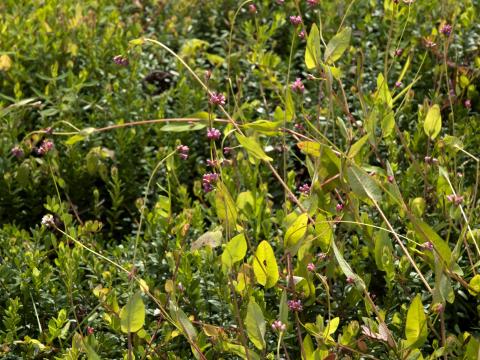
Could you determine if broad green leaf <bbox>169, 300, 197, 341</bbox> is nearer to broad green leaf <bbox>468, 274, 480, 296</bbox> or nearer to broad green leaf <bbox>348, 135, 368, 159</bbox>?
broad green leaf <bbox>348, 135, 368, 159</bbox>

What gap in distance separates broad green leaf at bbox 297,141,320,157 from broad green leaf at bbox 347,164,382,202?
19cm

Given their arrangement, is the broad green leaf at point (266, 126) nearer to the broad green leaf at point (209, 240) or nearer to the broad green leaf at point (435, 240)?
the broad green leaf at point (209, 240)

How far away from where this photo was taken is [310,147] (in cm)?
265

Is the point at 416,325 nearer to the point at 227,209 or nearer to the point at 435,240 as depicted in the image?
the point at 435,240

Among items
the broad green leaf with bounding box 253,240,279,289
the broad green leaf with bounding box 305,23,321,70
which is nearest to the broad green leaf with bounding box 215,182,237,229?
the broad green leaf with bounding box 253,240,279,289

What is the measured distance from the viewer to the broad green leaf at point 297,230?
97.0 inches

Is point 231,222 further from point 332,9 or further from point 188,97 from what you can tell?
point 332,9

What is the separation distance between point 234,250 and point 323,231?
11.9 inches

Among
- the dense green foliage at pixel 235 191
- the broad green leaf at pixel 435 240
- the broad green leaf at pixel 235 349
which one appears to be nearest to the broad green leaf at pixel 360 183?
the dense green foliage at pixel 235 191

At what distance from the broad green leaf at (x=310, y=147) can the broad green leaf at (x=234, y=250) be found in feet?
1.30

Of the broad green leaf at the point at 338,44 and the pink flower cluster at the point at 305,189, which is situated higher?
the broad green leaf at the point at 338,44

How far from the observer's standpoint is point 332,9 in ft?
14.7

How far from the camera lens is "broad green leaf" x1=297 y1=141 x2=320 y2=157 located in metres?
2.63

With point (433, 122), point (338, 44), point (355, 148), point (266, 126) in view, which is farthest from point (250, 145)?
point (433, 122)
